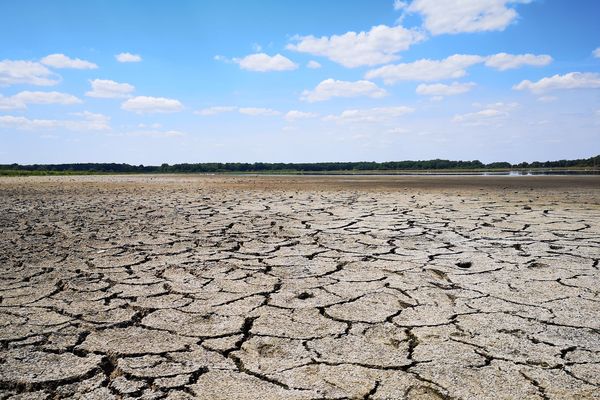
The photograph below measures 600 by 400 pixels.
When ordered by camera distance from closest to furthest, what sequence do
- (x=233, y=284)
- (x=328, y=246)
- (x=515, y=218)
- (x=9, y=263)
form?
(x=233, y=284) < (x=9, y=263) < (x=328, y=246) < (x=515, y=218)

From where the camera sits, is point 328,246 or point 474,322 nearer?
point 474,322

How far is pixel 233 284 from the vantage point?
8.88 ft

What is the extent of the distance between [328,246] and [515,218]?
2899mm

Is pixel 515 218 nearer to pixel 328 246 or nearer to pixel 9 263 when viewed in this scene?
pixel 328 246

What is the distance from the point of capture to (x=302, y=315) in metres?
2.16

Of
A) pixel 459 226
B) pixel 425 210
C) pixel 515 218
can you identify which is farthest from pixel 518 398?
pixel 425 210

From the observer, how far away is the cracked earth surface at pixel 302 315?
152 centimetres

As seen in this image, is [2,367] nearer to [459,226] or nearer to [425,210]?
[459,226]

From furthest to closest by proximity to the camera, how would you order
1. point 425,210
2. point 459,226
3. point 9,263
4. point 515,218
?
point 425,210
point 515,218
point 459,226
point 9,263

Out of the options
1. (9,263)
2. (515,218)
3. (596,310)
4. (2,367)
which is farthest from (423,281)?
(515,218)

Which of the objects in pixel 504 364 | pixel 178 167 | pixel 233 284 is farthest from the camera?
pixel 178 167

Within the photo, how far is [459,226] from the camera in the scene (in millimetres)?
4953

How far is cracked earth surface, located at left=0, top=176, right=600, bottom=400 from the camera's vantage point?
152 cm

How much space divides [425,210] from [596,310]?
14.7 ft
